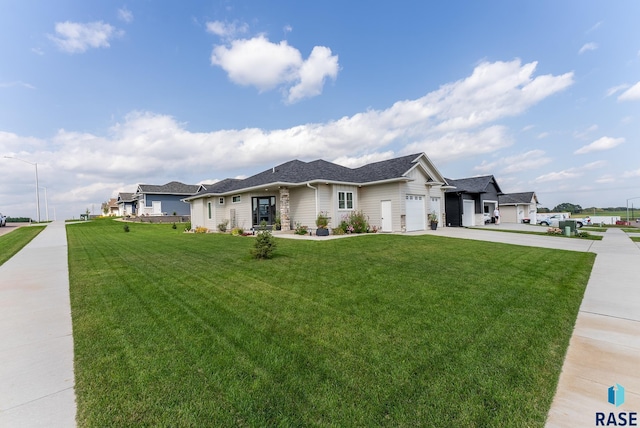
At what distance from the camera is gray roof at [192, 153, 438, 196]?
17.3m

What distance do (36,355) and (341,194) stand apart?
15.5 meters

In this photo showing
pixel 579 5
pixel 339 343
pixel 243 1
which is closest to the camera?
pixel 339 343

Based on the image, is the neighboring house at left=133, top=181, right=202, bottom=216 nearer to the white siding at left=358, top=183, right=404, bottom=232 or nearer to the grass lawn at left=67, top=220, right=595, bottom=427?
the white siding at left=358, top=183, right=404, bottom=232

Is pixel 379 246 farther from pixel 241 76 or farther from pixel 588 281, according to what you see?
pixel 241 76

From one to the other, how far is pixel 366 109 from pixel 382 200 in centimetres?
745

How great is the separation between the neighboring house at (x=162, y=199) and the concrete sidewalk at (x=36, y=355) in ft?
107

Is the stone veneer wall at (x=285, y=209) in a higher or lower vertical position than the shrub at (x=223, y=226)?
higher

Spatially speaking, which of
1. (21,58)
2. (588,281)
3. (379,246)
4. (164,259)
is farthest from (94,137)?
(588,281)

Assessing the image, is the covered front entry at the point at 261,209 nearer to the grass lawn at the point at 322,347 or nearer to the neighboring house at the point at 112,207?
the grass lawn at the point at 322,347

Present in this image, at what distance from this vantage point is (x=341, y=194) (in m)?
17.7

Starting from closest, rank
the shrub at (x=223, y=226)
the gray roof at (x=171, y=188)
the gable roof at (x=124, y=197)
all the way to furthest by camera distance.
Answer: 1. the shrub at (x=223, y=226)
2. the gray roof at (x=171, y=188)
3. the gable roof at (x=124, y=197)

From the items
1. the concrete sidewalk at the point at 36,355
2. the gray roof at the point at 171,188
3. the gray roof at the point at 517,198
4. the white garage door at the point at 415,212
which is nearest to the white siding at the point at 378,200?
the white garage door at the point at 415,212

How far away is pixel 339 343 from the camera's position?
327 centimetres

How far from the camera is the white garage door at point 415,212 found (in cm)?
1805
